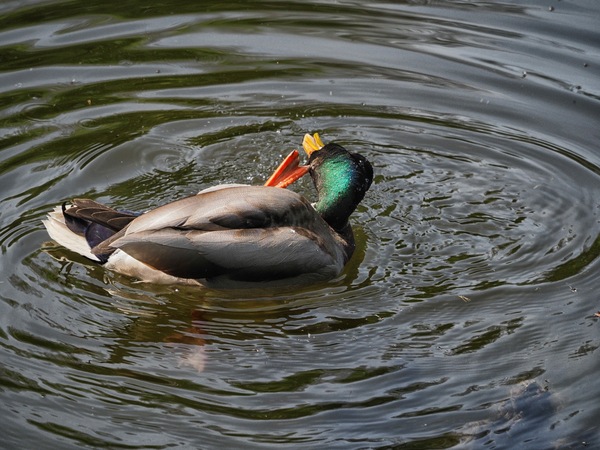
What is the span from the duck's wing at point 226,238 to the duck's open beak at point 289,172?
79 cm

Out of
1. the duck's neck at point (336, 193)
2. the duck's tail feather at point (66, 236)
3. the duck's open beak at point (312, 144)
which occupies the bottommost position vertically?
the duck's tail feather at point (66, 236)

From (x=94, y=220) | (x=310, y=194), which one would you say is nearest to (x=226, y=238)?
(x=94, y=220)

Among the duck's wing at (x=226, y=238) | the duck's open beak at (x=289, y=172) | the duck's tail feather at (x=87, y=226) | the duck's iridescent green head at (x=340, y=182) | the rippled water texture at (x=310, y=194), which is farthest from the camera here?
the duck's open beak at (x=289, y=172)

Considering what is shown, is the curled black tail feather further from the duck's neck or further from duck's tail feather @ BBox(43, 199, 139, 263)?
the duck's neck

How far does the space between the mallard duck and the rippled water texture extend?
0.16 metres

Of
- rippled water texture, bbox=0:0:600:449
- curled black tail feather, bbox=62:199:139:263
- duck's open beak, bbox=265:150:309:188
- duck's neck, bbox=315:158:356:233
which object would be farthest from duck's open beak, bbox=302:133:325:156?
curled black tail feather, bbox=62:199:139:263

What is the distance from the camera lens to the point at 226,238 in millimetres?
6484

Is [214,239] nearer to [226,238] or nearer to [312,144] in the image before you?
[226,238]

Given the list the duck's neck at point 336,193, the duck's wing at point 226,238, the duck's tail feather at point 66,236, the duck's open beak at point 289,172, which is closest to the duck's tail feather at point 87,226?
the duck's tail feather at point 66,236

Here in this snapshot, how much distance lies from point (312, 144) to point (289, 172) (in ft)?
0.89

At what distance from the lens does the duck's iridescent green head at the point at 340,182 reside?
23.8 feet

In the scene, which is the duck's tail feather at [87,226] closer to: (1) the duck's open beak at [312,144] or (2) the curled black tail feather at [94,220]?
(2) the curled black tail feather at [94,220]

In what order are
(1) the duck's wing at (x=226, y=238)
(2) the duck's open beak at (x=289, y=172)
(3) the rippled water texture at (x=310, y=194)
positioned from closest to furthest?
(3) the rippled water texture at (x=310, y=194) < (1) the duck's wing at (x=226, y=238) < (2) the duck's open beak at (x=289, y=172)

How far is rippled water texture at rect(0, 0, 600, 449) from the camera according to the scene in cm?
554
